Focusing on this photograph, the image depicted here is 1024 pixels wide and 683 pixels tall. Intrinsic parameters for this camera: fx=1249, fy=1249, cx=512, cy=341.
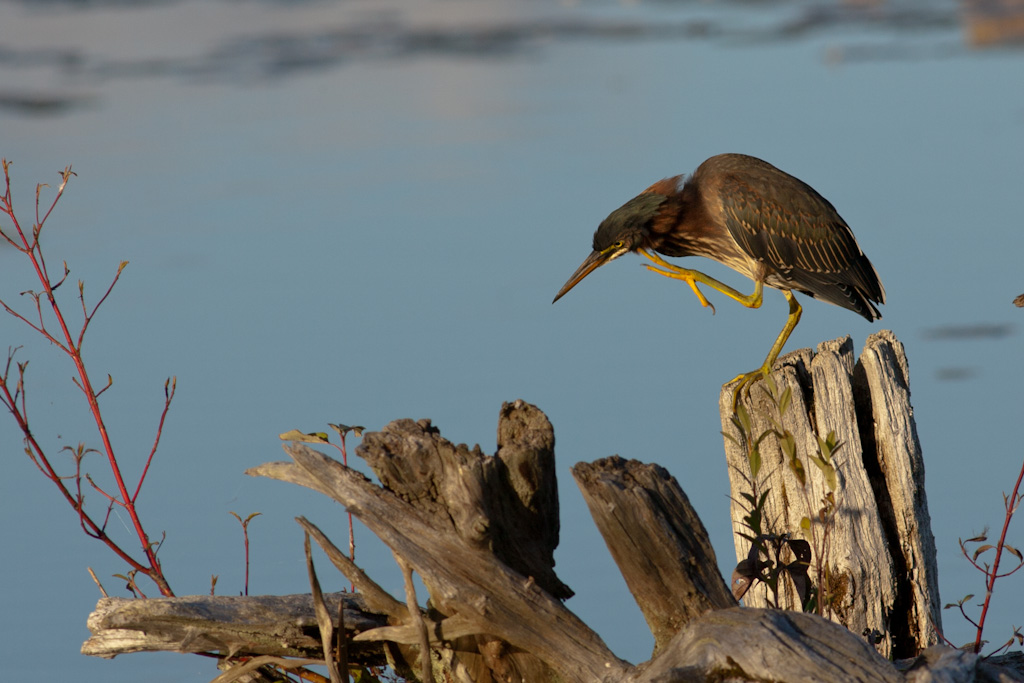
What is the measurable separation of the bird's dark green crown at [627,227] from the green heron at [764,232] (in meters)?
0.04

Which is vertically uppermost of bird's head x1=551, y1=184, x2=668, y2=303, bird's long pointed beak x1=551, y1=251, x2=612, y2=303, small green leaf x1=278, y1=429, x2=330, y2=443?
bird's head x1=551, y1=184, x2=668, y2=303

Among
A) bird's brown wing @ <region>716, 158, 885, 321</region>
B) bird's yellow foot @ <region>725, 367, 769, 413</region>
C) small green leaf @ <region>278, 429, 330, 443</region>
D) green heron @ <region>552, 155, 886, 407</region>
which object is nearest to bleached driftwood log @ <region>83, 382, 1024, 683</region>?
small green leaf @ <region>278, 429, 330, 443</region>

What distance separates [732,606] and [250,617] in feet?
4.10

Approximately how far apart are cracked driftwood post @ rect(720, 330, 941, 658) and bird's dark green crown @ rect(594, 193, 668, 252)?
1.14 m

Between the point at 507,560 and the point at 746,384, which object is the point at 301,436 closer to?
the point at 507,560

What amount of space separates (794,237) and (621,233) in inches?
30.6

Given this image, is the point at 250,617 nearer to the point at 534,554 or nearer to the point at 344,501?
the point at 344,501

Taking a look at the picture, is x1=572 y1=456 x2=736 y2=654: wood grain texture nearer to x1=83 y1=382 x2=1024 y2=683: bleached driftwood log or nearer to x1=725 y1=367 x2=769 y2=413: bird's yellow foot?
x1=83 y1=382 x2=1024 y2=683: bleached driftwood log

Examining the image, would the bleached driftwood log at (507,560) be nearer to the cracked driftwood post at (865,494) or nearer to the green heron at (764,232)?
the cracked driftwood post at (865,494)

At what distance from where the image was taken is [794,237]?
504cm

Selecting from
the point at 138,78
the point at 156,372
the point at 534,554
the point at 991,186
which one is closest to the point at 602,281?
the point at 156,372

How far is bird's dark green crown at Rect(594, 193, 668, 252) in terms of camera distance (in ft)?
15.6

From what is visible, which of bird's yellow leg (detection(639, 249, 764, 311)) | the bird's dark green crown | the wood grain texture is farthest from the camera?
the bird's dark green crown

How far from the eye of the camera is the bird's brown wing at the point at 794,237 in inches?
197
